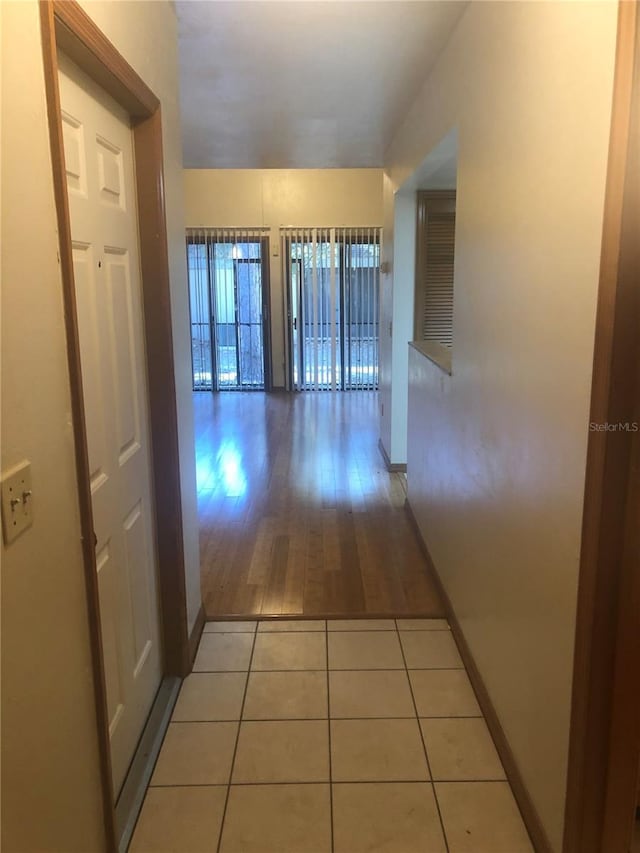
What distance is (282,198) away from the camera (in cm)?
858

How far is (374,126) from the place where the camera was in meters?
4.07

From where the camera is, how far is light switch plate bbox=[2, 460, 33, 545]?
970mm

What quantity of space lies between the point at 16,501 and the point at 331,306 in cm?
796

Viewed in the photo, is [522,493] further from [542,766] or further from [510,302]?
[542,766]

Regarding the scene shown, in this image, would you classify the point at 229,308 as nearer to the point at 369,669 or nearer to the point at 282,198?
the point at 282,198

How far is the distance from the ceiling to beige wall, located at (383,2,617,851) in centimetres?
26

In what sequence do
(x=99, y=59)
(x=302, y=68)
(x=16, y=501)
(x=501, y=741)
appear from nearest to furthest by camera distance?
(x=16, y=501)
(x=99, y=59)
(x=501, y=741)
(x=302, y=68)

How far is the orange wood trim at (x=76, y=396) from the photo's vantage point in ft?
3.76

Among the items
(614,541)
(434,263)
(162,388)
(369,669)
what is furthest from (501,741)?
(434,263)

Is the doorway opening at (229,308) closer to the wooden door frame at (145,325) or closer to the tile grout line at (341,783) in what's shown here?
the wooden door frame at (145,325)

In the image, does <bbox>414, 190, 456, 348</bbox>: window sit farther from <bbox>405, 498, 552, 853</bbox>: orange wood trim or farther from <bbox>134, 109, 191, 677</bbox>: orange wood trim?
<bbox>134, 109, 191, 677</bbox>: orange wood trim

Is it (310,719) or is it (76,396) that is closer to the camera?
(76,396)

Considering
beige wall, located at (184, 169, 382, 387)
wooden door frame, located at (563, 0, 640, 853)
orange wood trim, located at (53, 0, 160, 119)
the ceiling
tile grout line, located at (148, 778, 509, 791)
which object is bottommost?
tile grout line, located at (148, 778, 509, 791)

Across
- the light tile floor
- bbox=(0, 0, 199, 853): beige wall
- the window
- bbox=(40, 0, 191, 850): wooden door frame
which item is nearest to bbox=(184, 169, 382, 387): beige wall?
the window
